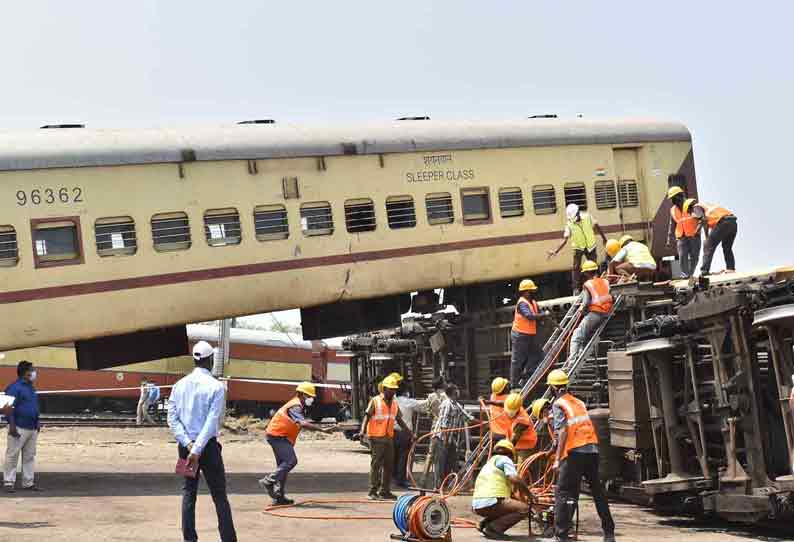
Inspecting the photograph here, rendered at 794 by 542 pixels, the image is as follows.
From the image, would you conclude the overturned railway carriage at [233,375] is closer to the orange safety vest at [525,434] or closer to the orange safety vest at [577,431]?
the orange safety vest at [525,434]

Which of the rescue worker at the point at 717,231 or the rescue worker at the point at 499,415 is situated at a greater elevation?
the rescue worker at the point at 717,231

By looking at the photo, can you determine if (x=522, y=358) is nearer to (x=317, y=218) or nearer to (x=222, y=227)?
(x=317, y=218)

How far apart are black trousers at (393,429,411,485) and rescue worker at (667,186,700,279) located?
4681 mm

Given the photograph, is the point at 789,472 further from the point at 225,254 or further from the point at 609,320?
the point at 225,254

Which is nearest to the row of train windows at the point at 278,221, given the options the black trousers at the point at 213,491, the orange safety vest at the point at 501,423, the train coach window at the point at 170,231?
the train coach window at the point at 170,231

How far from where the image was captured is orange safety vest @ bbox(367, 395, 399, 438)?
659 inches

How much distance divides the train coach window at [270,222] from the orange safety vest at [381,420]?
2.91m

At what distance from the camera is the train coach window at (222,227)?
1803 cm

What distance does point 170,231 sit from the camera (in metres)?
17.8

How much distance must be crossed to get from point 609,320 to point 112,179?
6.56 meters

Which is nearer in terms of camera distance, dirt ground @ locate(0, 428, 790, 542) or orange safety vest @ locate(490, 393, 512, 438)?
dirt ground @ locate(0, 428, 790, 542)

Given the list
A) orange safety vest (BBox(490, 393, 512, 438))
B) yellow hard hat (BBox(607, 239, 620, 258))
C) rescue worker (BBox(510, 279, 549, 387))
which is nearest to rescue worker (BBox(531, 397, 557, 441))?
orange safety vest (BBox(490, 393, 512, 438))

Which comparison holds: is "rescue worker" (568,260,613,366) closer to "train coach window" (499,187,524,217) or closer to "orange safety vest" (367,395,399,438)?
"orange safety vest" (367,395,399,438)

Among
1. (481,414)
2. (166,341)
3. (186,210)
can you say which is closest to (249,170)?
(186,210)
